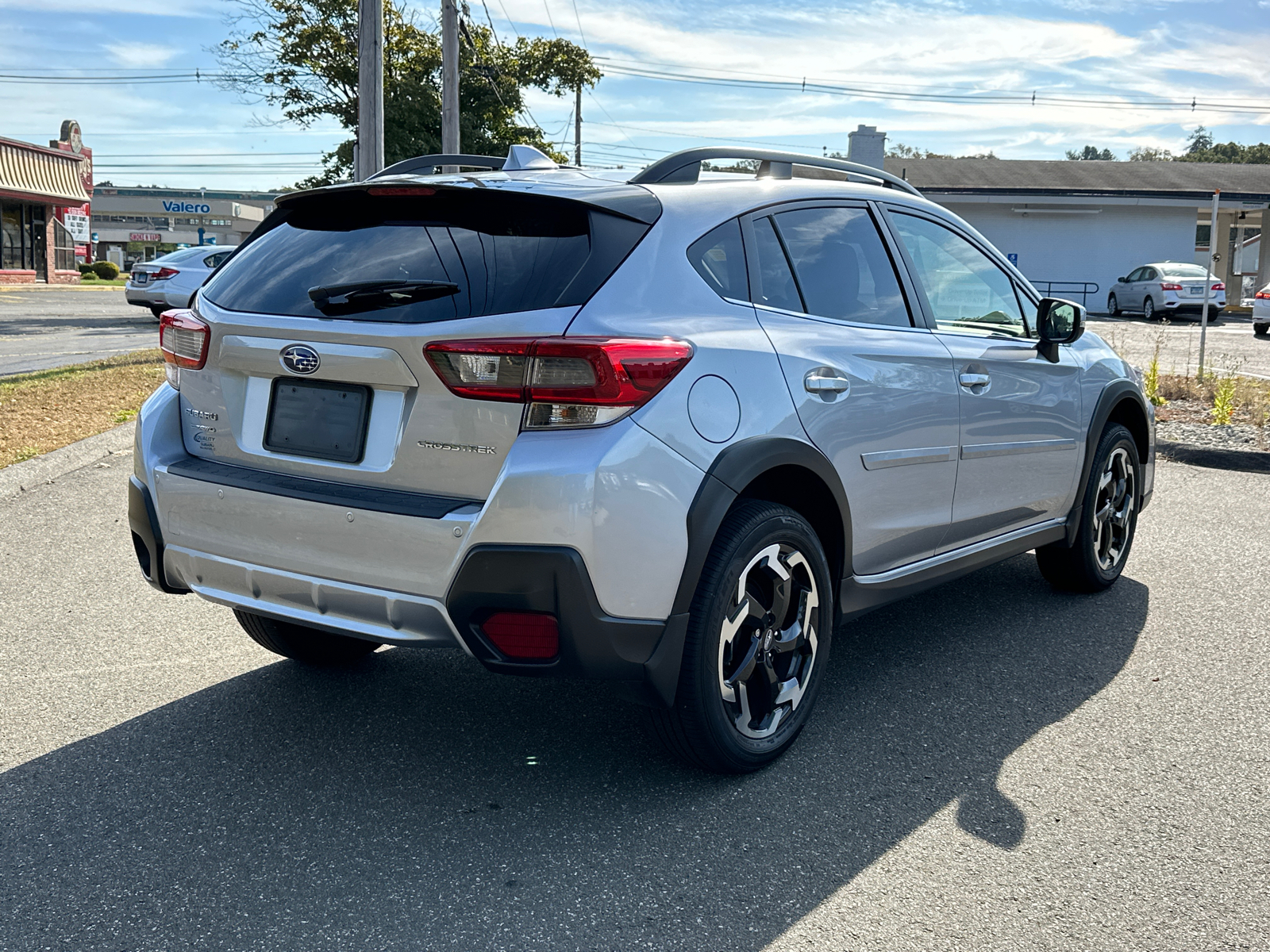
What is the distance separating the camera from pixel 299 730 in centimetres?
372

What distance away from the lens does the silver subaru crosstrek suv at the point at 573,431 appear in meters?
2.88

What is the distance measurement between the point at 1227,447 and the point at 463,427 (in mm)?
8310

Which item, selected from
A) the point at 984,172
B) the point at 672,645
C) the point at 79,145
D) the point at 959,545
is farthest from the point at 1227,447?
the point at 79,145

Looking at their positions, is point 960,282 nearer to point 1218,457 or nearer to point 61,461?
point 1218,457

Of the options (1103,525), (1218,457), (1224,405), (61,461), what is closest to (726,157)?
(1103,525)

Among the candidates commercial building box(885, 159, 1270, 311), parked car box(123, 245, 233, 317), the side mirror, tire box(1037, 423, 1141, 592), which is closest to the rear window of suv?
the side mirror

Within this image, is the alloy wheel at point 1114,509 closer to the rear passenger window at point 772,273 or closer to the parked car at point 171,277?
the rear passenger window at point 772,273

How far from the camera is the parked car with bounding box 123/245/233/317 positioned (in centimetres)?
2105

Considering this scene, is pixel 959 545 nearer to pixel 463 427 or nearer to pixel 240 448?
pixel 463 427

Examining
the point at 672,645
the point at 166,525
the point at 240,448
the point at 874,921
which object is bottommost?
the point at 874,921

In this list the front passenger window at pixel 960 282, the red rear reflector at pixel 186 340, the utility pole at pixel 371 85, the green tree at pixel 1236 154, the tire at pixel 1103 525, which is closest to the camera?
the red rear reflector at pixel 186 340

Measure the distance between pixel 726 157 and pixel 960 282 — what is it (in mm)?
1294

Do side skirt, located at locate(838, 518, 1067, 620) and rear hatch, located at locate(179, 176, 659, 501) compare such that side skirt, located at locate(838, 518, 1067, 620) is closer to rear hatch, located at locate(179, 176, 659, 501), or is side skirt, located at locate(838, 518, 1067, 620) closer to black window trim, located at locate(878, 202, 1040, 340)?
black window trim, located at locate(878, 202, 1040, 340)

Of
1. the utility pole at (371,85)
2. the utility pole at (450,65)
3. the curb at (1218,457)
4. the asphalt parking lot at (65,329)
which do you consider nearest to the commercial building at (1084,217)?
the utility pole at (450,65)
